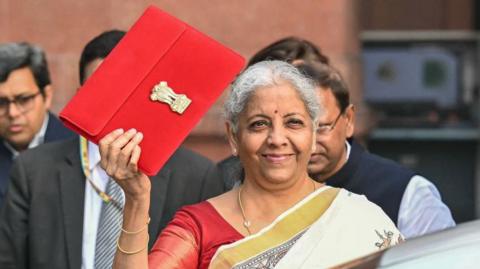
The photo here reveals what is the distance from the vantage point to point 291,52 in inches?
230

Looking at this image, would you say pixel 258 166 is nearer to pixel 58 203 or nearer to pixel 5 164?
pixel 58 203

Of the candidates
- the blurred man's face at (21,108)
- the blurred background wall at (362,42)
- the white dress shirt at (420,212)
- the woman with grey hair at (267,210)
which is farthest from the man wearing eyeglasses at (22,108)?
the blurred background wall at (362,42)

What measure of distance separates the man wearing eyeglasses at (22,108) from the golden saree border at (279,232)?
2.05 meters

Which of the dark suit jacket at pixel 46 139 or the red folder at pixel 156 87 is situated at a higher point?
the red folder at pixel 156 87

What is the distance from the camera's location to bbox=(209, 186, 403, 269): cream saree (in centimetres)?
429

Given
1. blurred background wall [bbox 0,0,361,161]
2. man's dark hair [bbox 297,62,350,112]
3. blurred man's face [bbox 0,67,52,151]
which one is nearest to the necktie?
man's dark hair [bbox 297,62,350,112]

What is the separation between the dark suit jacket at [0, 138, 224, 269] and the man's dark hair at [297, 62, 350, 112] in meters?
0.50

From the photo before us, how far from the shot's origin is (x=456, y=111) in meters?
11.2

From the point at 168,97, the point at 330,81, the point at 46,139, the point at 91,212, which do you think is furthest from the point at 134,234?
the point at 46,139

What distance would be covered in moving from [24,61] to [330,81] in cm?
176

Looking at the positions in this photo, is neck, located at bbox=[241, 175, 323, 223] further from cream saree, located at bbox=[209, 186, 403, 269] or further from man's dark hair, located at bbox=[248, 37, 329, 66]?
man's dark hair, located at bbox=[248, 37, 329, 66]

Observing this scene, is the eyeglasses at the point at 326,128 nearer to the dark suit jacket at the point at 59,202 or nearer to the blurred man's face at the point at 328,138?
the blurred man's face at the point at 328,138

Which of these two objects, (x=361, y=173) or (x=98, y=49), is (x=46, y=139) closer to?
(x=98, y=49)

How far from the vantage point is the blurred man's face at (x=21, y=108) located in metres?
6.39
